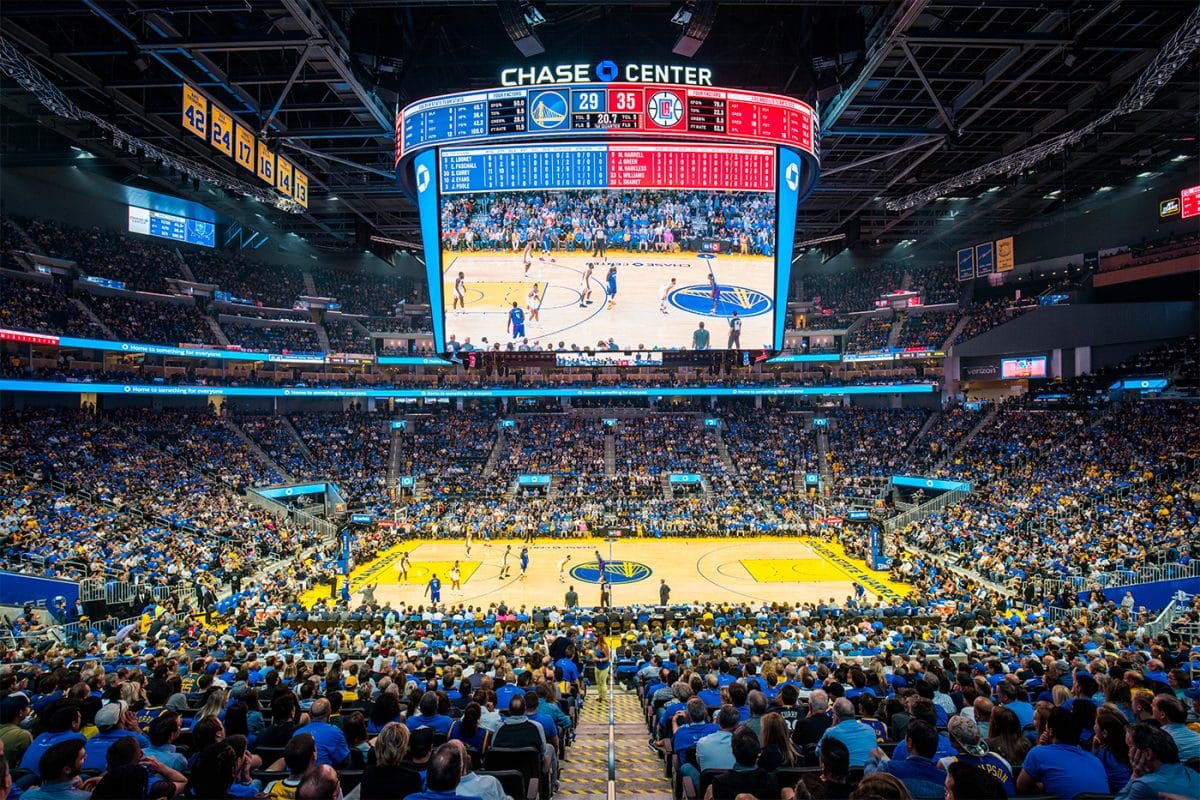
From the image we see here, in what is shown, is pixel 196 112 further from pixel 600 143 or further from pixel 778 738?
pixel 778 738

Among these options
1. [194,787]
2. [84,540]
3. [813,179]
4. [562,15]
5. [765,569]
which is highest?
[562,15]

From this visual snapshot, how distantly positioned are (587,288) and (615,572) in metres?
12.9

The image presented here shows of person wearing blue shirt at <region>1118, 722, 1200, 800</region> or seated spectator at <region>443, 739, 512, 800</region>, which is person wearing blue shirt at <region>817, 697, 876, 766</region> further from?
seated spectator at <region>443, 739, 512, 800</region>

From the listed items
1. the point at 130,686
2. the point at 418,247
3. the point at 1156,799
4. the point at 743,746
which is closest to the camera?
the point at 1156,799

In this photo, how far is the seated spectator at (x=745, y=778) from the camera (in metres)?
4.32

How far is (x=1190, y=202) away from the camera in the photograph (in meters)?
31.4

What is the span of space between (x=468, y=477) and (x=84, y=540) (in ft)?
73.7

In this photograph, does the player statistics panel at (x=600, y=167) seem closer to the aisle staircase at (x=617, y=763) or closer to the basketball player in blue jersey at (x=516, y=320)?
the basketball player in blue jersey at (x=516, y=320)

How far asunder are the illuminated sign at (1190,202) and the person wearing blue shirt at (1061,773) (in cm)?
3922

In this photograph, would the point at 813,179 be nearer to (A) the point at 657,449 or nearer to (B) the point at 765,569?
(B) the point at 765,569

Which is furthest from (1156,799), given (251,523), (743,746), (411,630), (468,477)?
(468,477)

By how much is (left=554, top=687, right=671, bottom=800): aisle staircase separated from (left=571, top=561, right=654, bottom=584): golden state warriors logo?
15355 millimetres

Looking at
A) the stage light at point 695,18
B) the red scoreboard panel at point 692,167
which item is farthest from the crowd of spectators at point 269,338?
the stage light at point 695,18

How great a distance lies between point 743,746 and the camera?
14.4ft
